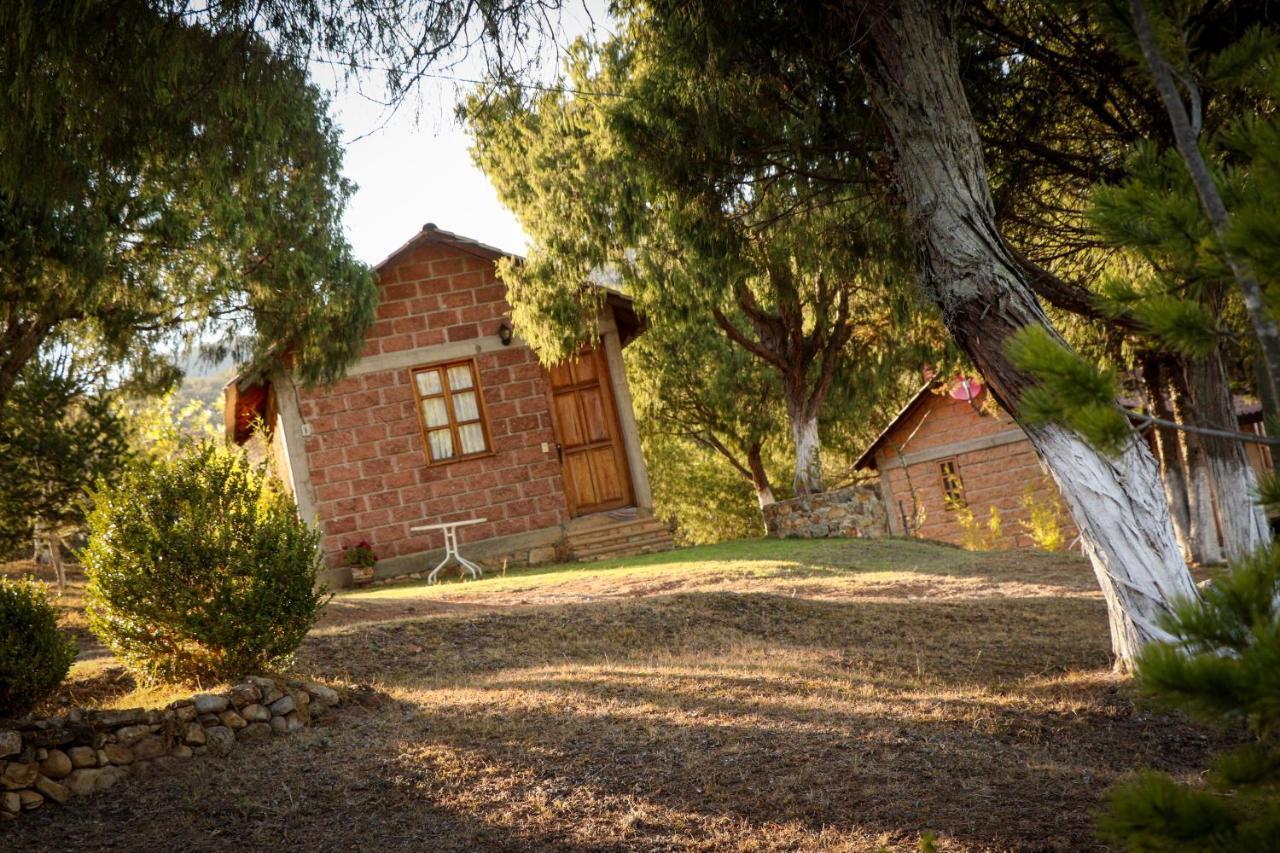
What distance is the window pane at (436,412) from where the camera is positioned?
16.1 m

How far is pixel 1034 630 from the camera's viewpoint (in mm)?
9094

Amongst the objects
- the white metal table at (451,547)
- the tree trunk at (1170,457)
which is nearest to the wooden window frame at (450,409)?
the white metal table at (451,547)

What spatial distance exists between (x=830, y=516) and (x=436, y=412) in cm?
649

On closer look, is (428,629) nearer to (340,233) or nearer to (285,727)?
(285,727)

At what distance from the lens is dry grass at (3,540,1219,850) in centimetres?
451

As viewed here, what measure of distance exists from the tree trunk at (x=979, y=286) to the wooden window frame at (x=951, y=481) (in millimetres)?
17938

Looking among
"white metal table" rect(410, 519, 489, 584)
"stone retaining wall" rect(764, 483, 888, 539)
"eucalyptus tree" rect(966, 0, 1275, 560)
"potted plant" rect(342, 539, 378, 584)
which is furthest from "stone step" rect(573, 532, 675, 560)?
"eucalyptus tree" rect(966, 0, 1275, 560)

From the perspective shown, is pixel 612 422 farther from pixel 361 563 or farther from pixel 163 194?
pixel 163 194

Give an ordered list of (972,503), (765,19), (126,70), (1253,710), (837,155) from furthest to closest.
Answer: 1. (972,503)
2. (837,155)
3. (765,19)
4. (126,70)
5. (1253,710)

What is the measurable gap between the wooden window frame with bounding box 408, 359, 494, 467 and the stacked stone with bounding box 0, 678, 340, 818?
9389mm

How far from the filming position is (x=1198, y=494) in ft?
46.0

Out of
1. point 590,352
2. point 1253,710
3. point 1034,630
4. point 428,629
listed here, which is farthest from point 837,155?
point 590,352

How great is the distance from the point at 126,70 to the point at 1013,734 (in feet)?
18.2

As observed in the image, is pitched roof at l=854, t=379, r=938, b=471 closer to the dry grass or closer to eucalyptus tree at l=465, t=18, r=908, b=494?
eucalyptus tree at l=465, t=18, r=908, b=494
